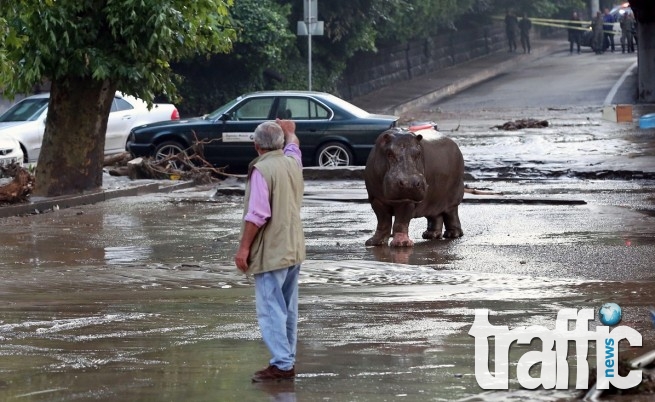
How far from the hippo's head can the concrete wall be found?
30.3 m

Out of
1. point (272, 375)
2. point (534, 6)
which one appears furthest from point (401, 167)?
point (534, 6)

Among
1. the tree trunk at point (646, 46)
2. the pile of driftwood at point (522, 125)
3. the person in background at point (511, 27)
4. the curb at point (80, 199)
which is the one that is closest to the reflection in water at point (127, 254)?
the curb at point (80, 199)

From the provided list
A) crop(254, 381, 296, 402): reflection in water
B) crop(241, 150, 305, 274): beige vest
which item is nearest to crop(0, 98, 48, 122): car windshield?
crop(241, 150, 305, 274): beige vest

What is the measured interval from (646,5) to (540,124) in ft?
25.8

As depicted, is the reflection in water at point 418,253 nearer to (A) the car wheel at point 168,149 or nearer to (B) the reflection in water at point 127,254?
(B) the reflection in water at point 127,254

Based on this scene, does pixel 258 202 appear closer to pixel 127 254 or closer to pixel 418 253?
pixel 418 253

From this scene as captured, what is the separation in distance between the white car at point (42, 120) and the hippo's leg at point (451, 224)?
31.6ft

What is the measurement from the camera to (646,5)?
127ft

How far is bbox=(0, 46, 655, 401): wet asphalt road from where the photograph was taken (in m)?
7.54

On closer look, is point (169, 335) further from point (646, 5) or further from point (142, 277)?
point (646, 5)

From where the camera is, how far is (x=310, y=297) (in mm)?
10430

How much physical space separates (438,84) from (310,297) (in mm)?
39059

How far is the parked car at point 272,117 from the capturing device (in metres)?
23.2

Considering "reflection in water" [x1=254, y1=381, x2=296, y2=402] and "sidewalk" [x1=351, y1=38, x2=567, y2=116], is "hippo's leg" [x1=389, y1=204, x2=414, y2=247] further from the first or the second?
"sidewalk" [x1=351, y1=38, x2=567, y2=116]
